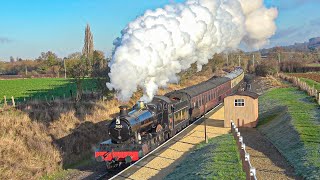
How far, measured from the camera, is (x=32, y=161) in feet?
69.2

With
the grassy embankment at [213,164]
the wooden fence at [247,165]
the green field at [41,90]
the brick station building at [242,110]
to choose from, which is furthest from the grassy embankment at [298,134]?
the green field at [41,90]

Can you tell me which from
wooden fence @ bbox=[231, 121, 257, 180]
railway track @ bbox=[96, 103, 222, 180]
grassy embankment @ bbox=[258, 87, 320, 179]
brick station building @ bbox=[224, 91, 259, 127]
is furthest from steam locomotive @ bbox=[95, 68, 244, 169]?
wooden fence @ bbox=[231, 121, 257, 180]

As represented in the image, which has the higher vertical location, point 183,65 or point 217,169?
point 183,65

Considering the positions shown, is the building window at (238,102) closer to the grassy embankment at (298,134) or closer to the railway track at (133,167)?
the grassy embankment at (298,134)

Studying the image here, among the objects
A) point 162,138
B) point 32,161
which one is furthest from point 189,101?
point 32,161

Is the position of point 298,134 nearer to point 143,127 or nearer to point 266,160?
point 266,160

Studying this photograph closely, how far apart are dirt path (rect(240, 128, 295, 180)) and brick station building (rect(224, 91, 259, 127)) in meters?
4.21

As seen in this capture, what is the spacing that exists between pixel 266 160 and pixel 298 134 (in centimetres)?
403

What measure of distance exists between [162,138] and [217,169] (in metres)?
7.39

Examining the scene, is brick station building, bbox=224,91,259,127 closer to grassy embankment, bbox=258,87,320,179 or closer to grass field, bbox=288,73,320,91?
Answer: grassy embankment, bbox=258,87,320,179

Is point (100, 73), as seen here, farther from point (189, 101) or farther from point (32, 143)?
point (32, 143)

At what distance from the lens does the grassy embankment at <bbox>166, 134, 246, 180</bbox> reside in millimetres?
14693

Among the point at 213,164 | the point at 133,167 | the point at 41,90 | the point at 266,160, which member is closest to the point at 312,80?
the point at 41,90

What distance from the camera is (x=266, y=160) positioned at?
16.9 meters
